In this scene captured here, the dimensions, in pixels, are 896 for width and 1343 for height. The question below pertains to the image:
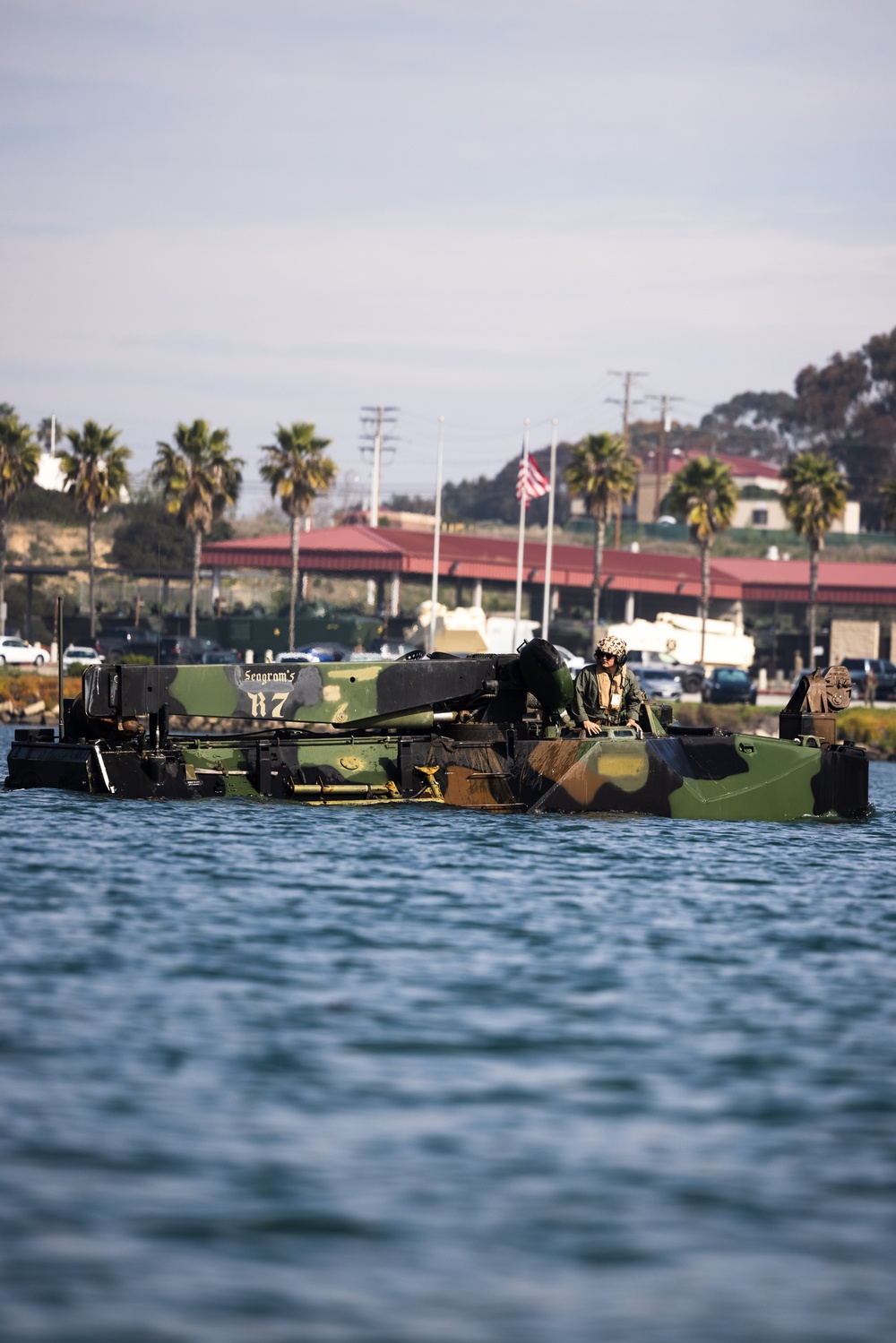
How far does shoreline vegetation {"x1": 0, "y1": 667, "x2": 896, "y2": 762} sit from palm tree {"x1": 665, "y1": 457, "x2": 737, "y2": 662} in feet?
79.9

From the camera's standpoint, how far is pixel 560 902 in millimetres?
14016

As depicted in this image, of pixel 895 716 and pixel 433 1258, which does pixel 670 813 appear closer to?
pixel 433 1258

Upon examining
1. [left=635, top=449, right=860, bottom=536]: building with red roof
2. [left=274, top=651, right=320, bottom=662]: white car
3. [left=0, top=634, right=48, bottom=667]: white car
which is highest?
[left=635, top=449, right=860, bottom=536]: building with red roof

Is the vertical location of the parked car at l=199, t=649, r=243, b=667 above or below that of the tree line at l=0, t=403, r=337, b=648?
below

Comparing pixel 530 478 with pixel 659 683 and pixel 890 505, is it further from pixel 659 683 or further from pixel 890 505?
pixel 890 505

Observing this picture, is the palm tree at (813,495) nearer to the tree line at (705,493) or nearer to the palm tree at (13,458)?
the tree line at (705,493)

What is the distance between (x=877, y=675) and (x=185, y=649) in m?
26.8

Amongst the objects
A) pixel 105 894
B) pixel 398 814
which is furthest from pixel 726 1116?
pixel 398 814

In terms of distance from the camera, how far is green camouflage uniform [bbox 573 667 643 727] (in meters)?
20.9

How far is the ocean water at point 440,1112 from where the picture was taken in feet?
18.9

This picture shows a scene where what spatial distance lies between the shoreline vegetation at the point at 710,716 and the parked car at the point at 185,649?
38.4 feet

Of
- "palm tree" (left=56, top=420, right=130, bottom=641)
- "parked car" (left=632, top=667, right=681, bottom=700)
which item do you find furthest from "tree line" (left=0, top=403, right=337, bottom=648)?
"parked car" (left=632, top=667, right=681, bottom=700)

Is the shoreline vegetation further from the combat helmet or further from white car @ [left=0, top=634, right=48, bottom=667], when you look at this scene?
the combat helmet

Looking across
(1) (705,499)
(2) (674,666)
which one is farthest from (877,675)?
(1) (705,499)
